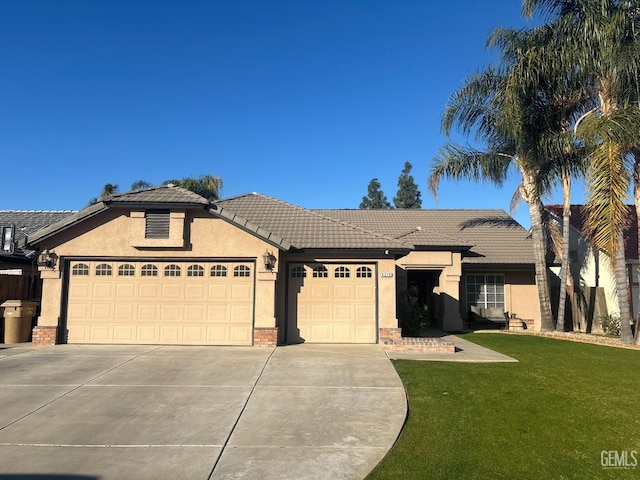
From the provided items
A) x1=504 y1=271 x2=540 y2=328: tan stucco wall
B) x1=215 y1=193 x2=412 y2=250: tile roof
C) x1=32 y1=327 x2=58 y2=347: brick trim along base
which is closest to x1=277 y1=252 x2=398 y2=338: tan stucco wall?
x1=215 y1=193 x2=412 y2=250: tile roof

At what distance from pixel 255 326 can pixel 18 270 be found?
1113cm

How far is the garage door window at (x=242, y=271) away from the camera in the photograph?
39.4 ft

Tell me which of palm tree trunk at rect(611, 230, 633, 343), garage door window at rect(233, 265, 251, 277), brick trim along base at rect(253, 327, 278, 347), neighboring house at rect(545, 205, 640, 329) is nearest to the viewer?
brick trim along base at rect(253, 327, 278, 347)

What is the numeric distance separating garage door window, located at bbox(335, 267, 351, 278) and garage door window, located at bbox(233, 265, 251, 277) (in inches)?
101

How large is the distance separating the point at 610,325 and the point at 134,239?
53.9 ft

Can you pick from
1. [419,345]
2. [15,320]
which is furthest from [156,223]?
[419,345]

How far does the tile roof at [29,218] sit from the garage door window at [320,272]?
16212mm

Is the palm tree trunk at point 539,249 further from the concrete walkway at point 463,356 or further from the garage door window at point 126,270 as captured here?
the garage door window at point 126,270

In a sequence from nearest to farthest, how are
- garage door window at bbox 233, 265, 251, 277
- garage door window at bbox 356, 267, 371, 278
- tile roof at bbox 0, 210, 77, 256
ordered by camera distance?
garage door window at bbox 233, 265, 251, 277, garage door window at bbox 356, 267, 371, 278, tile roof at bbox 0, 210, 77, 256

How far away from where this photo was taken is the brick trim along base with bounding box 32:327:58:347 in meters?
11.6

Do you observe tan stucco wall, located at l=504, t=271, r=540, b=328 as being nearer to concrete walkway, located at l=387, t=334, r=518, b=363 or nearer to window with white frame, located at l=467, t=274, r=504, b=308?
window with white frame, located at l=467, t=274, r=504, b=308

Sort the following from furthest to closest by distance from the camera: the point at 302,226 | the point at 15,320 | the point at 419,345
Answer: the point at 302,226
the point at 15,320
the point at 419,345

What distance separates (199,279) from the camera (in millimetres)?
12023

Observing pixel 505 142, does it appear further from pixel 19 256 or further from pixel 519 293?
pixel 19 256
